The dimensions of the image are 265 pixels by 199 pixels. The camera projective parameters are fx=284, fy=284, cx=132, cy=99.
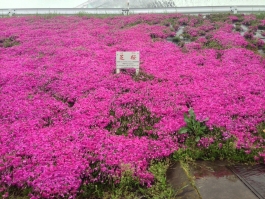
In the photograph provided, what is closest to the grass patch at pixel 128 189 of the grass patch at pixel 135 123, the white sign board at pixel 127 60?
the grass patch at pixel 135 123

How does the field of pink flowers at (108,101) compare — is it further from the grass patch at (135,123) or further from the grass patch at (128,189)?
the grass patch at (128,189)

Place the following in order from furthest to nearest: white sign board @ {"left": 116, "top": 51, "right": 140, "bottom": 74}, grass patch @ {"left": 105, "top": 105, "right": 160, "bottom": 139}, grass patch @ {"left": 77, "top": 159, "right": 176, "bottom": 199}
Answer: white sign board @ {"left": 116, "top": 51, "right": 140, "bottom": 74}, grass patch @ {"left": 105, "top": 105, "right": 160, "bottom": 139}, grass patch @ {"left": 77, "top": 159, "right": 176, "bottom": 199}

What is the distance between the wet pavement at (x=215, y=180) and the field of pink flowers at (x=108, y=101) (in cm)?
60

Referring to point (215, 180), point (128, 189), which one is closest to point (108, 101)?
point (128, 189)

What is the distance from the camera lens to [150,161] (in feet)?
21.1

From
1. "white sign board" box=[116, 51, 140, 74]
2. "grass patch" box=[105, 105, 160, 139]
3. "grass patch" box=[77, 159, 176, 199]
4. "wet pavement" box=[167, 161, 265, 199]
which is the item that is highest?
"white sign board" box=[116, 51, 140, 74]

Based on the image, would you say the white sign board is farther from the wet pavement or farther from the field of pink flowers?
the wet pavement

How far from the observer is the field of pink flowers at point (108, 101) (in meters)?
6.19

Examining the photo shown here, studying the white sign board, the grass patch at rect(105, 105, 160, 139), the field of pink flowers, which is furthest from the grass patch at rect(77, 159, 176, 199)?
the white sign board

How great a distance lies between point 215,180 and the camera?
5578mm

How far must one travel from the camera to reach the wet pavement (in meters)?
5.13

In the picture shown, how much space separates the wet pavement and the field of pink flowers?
60cm

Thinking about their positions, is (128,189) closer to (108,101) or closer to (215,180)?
(215,180)

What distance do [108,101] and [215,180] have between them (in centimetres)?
434
